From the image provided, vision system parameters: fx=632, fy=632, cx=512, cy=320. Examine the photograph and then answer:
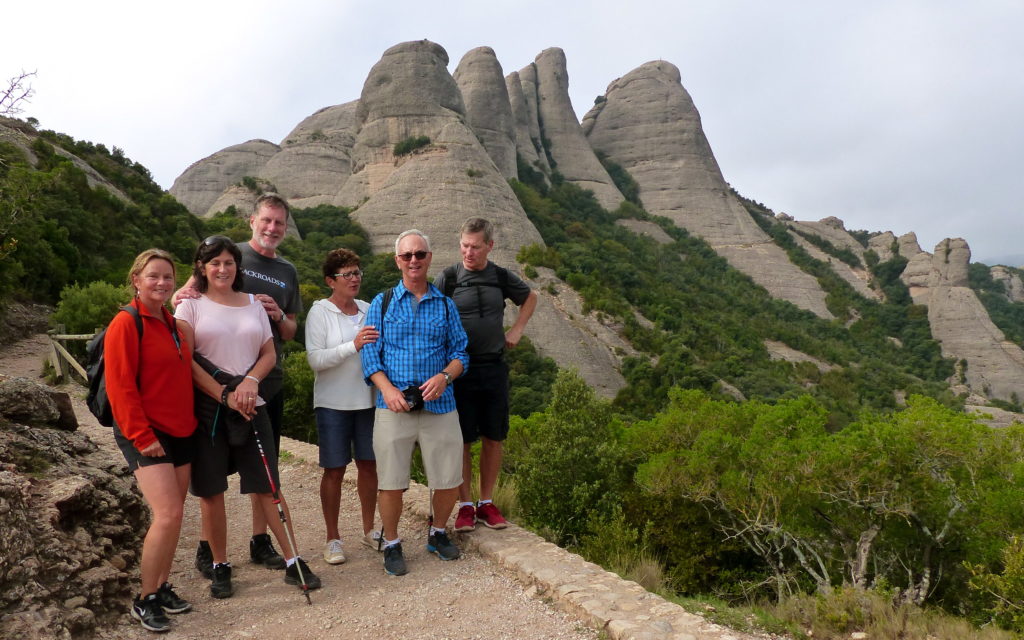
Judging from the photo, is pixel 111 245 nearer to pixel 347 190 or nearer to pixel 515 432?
pixel 515 432

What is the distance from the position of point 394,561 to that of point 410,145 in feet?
127

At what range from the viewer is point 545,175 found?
5656 cm

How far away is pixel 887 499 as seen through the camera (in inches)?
356

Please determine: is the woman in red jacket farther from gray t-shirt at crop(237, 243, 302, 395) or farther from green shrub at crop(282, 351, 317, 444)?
green shrub at crop(282, 351, 317, 444)

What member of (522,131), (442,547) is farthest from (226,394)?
(522,131)

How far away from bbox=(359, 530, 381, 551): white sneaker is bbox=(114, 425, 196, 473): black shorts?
4.86 ft

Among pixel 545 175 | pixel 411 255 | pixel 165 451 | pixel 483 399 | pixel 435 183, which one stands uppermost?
pixel 545 175

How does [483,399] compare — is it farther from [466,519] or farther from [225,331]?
[225,331]

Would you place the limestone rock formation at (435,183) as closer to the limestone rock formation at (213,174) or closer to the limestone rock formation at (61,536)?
the limestone rock formation at (213,174)

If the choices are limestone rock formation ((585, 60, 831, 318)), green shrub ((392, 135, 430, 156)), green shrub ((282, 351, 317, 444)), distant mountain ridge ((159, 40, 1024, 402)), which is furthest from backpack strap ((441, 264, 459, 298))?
limestone rock formation ((585, 60, 831, 318))

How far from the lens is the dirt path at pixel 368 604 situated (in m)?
3.30

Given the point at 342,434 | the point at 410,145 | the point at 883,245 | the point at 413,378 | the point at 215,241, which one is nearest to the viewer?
the point at 215,241

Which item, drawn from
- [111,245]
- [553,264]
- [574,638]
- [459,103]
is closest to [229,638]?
[574,638]

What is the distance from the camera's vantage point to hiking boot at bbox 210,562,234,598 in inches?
142
